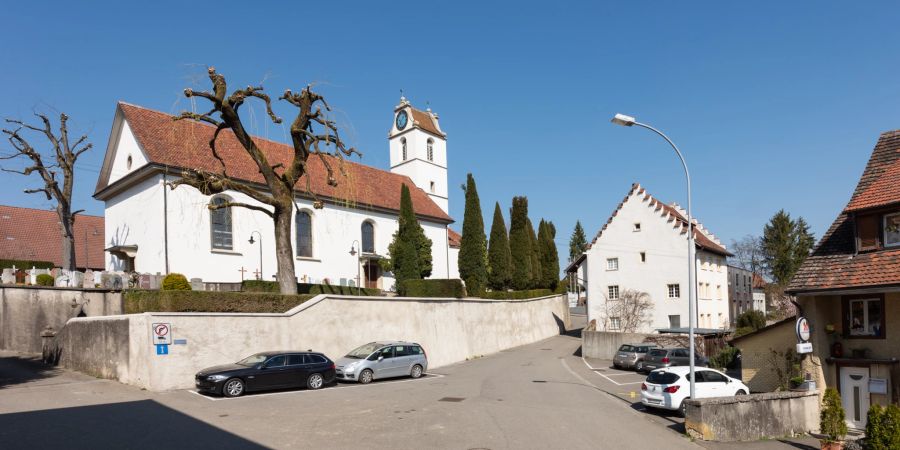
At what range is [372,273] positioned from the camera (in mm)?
45375

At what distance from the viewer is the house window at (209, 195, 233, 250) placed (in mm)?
34344

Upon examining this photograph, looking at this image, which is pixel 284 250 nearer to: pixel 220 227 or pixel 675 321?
pixel 220 227

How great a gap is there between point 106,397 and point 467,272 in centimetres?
2877

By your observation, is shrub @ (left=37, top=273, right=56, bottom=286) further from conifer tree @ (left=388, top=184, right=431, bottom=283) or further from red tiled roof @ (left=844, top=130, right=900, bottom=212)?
red tiled roof @ (left=844, top=130, right=900, bottom=212)

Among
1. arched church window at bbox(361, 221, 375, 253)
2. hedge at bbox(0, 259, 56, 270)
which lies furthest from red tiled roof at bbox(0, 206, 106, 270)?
arched church window at bbox(361, 221, 375, 253)

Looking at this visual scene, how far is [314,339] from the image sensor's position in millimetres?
24297

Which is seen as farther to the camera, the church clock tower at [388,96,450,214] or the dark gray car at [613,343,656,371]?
the church clock tower at [388,96,450,214]

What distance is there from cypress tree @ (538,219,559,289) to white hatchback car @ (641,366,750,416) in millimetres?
36550

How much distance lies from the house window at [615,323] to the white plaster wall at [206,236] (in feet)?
66.8

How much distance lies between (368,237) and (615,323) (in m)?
20.6

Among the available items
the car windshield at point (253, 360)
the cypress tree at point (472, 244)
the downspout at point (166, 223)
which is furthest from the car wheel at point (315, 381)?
the cypress tree at point (472, 244)

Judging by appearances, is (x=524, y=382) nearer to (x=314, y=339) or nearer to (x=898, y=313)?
(x=314, y=339)

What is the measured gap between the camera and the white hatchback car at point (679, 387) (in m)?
17.2

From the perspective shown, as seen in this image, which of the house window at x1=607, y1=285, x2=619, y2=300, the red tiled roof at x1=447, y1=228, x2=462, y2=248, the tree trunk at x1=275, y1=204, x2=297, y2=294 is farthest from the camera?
the red tiled roof at x1=447, y1=228, x2=462, y2=248
